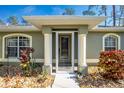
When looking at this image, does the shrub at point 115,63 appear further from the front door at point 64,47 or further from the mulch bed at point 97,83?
the front door at point 64,47

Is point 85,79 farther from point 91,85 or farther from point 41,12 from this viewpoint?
point 41,12

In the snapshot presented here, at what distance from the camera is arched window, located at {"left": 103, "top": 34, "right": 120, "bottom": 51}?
16.2 metres

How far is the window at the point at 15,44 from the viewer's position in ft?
53.1

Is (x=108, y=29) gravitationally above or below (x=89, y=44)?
above

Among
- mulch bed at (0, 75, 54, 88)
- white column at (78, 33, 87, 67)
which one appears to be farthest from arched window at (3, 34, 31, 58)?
mulch bed at (0, 75, 54, 88)

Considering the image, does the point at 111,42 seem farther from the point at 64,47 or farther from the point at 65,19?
the point at 65,19

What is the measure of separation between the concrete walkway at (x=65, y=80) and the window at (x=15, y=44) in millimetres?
4999

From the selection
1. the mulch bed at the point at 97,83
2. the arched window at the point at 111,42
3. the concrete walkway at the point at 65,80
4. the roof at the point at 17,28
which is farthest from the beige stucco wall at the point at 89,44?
the mulch bed at the point at 97,83

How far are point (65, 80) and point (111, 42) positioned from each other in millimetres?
7157

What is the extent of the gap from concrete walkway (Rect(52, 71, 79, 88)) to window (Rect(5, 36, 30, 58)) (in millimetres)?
4999

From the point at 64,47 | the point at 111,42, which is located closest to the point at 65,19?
the point at 64,47

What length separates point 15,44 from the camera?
1617 centimetres

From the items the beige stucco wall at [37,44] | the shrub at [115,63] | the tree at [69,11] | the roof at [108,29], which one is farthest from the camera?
the tree at [69,11]
